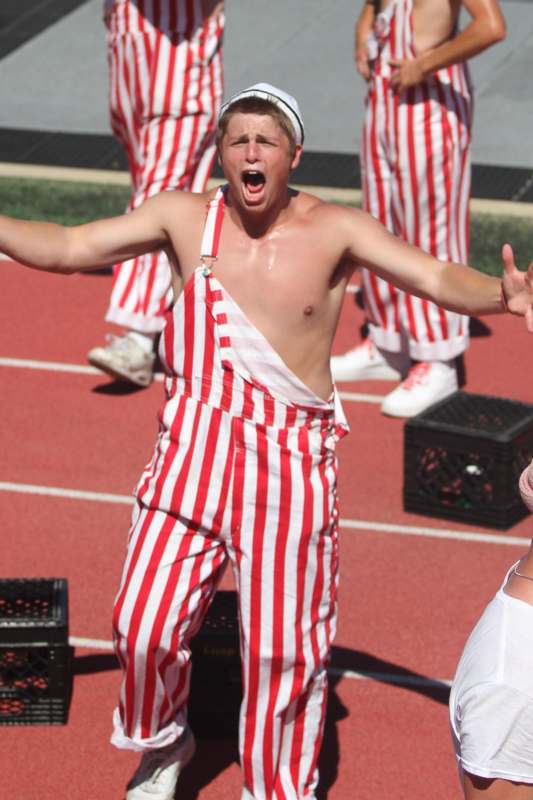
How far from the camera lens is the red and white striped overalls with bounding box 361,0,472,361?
8.10 meters

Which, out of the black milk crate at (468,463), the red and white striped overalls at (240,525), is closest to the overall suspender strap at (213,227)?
the red and white striped overalls at (240,525)

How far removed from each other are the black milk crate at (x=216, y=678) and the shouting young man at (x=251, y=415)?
0.66 meters

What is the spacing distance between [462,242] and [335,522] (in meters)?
3.87

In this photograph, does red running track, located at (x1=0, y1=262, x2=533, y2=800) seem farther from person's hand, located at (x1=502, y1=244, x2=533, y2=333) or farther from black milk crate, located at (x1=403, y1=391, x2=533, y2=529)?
person's hand, located at (x1=502, y1=244, x2=533, y2=333)

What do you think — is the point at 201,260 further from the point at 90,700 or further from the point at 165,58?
the point at 165,58

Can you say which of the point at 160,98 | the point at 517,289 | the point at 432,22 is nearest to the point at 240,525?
the point at 517,289

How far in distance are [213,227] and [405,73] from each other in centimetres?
358

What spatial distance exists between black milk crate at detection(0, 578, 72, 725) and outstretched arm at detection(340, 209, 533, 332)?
67.1 inches

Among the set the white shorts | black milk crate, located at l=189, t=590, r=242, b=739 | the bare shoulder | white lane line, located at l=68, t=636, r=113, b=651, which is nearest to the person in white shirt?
the white shorts

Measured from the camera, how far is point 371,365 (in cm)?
878

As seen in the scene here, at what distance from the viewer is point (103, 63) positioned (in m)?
14.3

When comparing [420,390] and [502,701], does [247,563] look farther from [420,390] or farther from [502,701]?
[420,390]

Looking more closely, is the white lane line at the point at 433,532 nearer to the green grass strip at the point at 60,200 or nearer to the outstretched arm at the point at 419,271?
the outstretched arm at the point at 419,271

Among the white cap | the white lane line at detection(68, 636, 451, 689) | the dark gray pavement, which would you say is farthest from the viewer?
the dark gray pavement
